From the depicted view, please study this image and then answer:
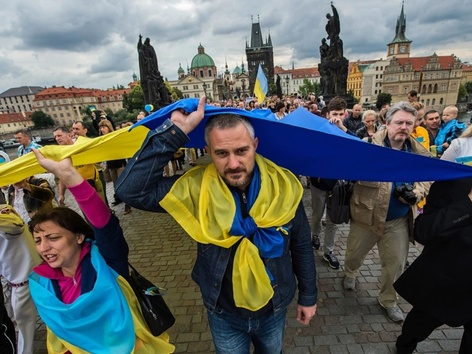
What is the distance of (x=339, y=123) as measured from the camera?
3324 millimetres

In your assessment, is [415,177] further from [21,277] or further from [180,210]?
[21,277]

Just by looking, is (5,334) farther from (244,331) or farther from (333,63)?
(333,63)

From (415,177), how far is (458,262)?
72 cm

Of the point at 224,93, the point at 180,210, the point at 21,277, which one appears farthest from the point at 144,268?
the point at 224,93

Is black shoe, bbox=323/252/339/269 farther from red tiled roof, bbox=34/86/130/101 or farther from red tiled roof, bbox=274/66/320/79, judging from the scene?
red tiled roof, bbox=274/66/320/79

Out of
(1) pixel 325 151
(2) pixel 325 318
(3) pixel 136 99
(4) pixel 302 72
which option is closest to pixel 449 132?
(2) pixel 325 318

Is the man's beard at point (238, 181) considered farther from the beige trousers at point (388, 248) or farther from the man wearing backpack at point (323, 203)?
the man wearing backpack at point (323, 203)

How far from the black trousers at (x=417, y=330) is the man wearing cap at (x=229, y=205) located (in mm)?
1535

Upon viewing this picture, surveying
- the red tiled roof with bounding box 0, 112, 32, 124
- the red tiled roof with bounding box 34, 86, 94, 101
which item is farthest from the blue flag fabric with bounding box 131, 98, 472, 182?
the red tiled roof with bounding box 34, 86, 94, 101

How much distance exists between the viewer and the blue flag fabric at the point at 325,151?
168 centimetres

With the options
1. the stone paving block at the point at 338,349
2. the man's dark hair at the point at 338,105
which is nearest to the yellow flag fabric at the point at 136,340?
the stone paving block at the point at 338,349

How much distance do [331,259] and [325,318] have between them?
1147 millimetres

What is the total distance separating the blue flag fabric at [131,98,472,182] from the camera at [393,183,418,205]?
26.6 inches

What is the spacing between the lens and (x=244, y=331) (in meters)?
1.87
